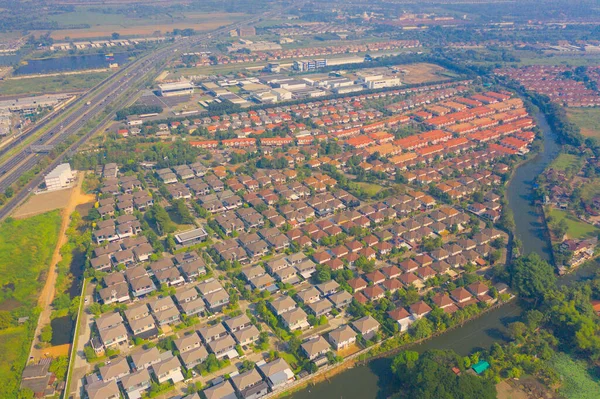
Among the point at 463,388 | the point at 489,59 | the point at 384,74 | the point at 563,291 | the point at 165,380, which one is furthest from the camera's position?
the point at 489,59

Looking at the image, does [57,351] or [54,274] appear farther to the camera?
[54,274]

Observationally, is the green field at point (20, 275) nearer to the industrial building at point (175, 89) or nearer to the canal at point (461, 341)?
the canal at point (461, 341)

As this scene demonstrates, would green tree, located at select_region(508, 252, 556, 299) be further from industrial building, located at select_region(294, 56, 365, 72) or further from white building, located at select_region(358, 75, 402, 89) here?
industrial building, located at select_region(294, 56, 365, 72)

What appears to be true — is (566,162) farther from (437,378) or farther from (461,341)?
(437,378)

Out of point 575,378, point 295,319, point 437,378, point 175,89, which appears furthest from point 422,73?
point 437,378

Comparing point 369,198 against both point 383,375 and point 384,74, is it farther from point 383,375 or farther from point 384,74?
point 384,74

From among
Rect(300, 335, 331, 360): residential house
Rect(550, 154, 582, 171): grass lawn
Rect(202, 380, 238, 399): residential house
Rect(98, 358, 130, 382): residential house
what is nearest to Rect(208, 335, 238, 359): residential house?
Rect(202, 380, 238, 399): residential house

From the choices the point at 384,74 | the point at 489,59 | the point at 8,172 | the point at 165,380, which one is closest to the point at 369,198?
the point at 165,380
